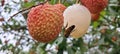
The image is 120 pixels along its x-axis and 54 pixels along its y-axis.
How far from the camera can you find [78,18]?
585 millimetres

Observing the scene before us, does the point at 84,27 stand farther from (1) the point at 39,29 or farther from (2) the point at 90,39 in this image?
(2) the point at 90,39

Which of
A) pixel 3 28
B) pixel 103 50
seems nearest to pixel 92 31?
pixel 103 50

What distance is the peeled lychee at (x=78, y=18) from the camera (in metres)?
0.58

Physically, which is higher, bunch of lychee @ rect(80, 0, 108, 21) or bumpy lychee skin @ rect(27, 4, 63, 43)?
bunch of lychee @ rect(80, 0, 108, 21)

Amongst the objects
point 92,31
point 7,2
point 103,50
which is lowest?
point 103,50

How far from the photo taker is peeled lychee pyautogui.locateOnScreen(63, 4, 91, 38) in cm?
58

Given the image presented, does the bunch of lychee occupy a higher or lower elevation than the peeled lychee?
higher

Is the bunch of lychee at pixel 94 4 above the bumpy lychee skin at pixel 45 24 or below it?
above

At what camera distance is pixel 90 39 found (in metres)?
2.53

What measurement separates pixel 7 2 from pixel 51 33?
246 cm

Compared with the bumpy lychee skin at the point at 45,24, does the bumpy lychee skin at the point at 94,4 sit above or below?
above

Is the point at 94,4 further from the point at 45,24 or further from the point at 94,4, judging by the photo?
the point at 45,24

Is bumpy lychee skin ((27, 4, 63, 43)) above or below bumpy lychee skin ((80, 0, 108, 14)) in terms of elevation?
below

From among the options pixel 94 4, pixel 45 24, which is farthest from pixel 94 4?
pixel 45 24
